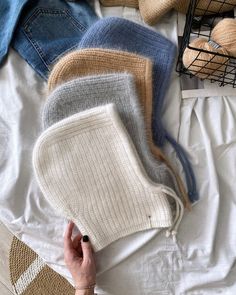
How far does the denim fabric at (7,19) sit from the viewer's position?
0.74 metres

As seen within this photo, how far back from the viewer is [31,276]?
0.81m

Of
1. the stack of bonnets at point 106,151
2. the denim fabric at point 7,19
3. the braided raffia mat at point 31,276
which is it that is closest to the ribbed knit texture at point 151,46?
the stack of bonnets at point 106,151

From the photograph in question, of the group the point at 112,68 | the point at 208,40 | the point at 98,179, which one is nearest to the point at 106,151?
the point at 98,179

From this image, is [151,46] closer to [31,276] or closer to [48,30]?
[48,30]

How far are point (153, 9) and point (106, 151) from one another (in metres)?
0.32

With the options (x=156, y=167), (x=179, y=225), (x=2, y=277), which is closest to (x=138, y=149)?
(x=156, y=167)

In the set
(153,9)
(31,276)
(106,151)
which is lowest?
(31,276)

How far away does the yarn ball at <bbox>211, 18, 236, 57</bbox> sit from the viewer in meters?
0.65

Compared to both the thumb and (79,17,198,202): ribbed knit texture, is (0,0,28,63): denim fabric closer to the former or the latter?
(79,17,198,202): ribbed knit texture

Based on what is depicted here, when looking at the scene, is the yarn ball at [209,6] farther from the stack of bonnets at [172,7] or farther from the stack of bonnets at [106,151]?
the stack of bonnets at [106,151]

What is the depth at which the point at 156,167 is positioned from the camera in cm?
65

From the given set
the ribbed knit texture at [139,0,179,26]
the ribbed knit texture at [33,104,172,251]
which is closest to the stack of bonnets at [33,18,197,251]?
the ribbed knit texture at [33,104,172,251]

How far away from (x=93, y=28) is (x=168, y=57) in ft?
0.51

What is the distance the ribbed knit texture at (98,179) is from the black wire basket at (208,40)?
184mm
